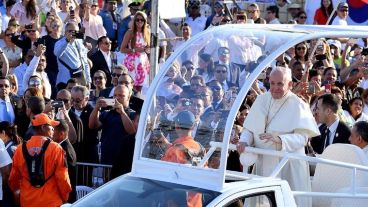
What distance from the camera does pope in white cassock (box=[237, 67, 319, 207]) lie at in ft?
31.2

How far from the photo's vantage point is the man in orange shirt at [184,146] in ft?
30.0

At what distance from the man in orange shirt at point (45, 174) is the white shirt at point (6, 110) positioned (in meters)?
2.19

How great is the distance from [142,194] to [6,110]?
522 cm

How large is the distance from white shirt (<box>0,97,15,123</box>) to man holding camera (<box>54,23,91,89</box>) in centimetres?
248

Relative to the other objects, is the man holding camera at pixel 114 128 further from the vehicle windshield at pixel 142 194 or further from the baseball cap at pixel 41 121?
the vehicle windshield at pixel 142 194

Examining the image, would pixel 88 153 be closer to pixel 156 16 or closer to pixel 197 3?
pixel 156 16

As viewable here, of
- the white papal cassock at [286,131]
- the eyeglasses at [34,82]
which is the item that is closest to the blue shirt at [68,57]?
the eyeglasses at [34,82]

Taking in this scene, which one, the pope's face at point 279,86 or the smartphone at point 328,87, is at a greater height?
the pope's face at point 279,86

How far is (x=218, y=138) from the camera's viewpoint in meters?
8.87

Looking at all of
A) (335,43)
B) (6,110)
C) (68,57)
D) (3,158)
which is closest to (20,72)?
(68,57)

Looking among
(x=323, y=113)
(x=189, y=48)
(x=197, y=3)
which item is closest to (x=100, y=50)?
(x=197, y=3)

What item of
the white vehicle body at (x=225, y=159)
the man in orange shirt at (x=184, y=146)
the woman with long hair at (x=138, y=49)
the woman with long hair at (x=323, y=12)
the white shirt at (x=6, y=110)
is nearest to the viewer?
the white vehicle body at (x=225, y=159)

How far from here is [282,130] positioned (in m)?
9.70

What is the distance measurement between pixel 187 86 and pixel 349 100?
18.5 ft
